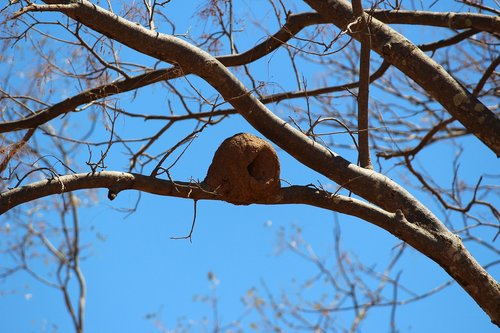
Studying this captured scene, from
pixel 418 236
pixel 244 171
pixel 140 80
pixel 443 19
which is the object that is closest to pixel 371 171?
pixel 418 236

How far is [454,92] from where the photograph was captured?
481 cm

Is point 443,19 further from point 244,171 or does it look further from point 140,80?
point 140,80

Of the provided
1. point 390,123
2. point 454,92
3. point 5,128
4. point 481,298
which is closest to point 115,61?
point 5,128

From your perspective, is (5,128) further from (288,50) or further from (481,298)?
(481,298)

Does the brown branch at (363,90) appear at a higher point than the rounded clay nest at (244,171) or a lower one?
higher

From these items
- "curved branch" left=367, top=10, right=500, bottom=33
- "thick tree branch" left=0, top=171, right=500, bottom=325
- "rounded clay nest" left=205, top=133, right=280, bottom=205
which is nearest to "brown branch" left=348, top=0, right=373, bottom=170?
"thick tree branch" left=0, top=171, right=500, bottom=325

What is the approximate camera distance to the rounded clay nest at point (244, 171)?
4.40 m

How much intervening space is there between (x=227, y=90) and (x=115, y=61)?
1.57 meters

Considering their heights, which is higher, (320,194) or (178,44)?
(178,44)

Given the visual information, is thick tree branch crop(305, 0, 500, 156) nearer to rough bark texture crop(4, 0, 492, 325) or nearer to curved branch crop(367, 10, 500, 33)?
rough bark texture crop(4, 0, 492, 325)

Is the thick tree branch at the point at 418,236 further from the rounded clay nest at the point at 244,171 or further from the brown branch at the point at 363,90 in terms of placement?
the brown branch at the point at 363,90

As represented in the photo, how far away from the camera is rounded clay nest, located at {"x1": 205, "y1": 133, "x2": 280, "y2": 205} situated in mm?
4398

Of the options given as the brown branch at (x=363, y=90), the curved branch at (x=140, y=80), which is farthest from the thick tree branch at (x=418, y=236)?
the curved branch at (x=140, y=80)

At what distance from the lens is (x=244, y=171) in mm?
4395
